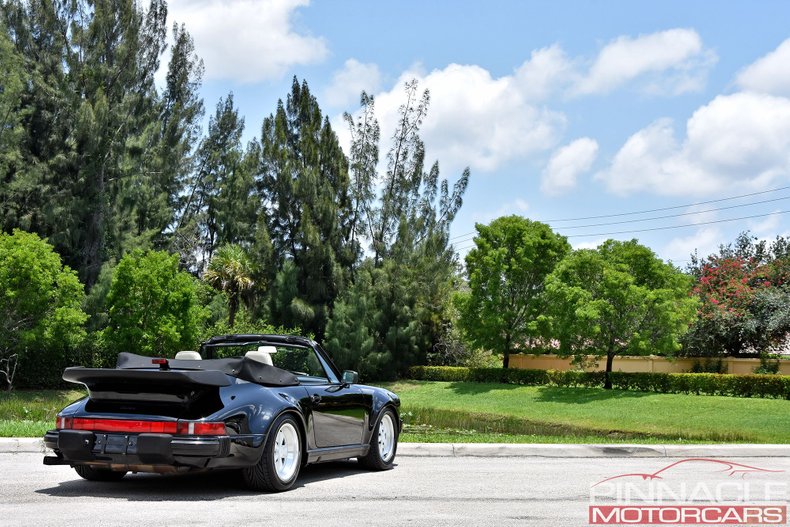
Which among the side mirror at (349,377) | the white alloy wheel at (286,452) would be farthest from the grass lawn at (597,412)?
the white alloy wheel at (286,452)

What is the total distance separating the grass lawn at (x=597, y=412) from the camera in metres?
31.1

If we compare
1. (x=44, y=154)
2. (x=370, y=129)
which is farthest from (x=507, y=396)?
(x=44, y=154)

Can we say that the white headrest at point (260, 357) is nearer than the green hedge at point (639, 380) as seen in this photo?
Yes

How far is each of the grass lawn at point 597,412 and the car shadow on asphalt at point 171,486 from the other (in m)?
15.4

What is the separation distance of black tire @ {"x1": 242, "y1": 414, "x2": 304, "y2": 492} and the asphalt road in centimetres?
15

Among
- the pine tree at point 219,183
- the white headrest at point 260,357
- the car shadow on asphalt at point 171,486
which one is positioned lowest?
the car shadow on asphalt at point 171,486

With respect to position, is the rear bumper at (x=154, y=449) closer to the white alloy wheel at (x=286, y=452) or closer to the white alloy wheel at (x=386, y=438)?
the white alloy wheel at (x=286, y=452)

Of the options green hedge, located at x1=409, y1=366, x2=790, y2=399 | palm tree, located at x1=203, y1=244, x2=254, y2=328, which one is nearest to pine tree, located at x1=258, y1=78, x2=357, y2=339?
palm tree, located at x1=203, y1=244, x2=254, y2=328

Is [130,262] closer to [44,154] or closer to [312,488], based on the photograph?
[44,154]

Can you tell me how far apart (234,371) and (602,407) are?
117 ft

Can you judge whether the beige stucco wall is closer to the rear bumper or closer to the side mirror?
the side mirror

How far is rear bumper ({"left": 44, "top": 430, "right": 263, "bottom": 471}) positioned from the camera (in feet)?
26.6

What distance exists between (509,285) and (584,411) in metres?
15.4

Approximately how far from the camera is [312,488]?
914 cm
